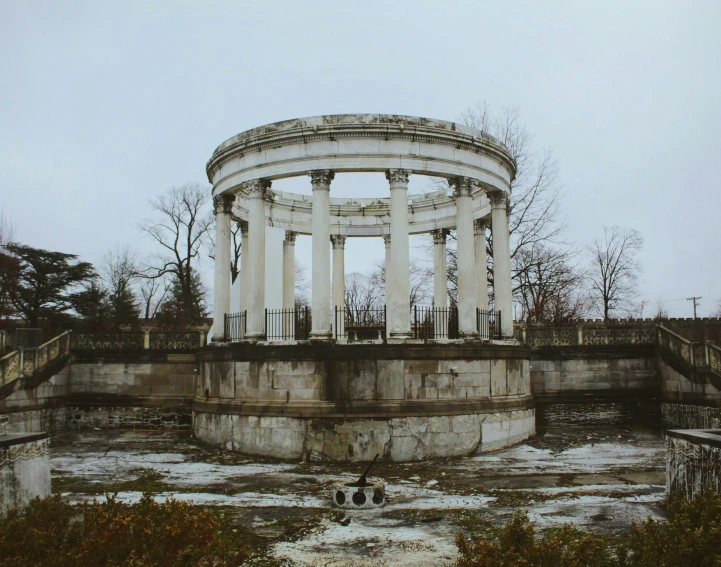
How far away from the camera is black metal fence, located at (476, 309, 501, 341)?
67.0 ft

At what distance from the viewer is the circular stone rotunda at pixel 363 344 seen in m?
17.1

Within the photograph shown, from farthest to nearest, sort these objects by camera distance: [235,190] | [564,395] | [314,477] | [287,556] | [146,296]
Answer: [146,296], [564,395], [235,190], [314,477], [287,556]

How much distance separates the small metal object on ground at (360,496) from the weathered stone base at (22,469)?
4734 mm

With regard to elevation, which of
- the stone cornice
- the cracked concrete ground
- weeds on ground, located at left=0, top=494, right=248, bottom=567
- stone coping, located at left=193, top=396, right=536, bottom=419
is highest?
the stone cornice

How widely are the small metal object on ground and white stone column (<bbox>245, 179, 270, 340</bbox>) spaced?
8.15 meters

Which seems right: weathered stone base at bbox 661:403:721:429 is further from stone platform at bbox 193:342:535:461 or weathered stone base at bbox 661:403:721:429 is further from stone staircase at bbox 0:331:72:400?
stone staircase at bbox 0:331:72:400

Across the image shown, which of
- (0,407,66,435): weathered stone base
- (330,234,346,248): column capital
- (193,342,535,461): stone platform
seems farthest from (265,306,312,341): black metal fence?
(0,407,66,435): weathered stone base

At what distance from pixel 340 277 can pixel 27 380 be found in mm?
11742

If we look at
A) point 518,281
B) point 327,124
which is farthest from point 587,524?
point 518,281

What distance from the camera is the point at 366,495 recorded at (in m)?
11.7

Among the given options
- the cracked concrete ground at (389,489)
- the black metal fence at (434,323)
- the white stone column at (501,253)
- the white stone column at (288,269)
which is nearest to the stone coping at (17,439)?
the cracked concrete ground at (389,489)

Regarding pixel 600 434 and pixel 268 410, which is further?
pixel 600 434

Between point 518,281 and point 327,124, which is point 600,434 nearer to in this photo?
point 327,124

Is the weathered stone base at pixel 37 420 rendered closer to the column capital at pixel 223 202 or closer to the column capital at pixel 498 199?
the column capital at pixel 223 202
